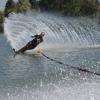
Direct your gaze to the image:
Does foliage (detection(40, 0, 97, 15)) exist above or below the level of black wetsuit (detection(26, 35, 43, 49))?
below

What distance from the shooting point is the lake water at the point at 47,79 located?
40.9 feet

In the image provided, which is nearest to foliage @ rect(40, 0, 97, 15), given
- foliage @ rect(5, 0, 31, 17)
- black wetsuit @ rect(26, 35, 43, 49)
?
foliage @ rect(5, 0, 31, 17)

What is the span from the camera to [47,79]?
1522 centimetres

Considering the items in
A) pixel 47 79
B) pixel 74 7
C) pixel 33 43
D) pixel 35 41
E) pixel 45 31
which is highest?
pixel 47 79

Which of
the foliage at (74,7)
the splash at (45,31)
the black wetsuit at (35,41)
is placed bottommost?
the foliage at (74,7)

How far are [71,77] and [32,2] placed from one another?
49.9 metres

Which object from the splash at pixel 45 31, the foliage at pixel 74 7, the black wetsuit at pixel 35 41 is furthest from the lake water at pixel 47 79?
the foliage at pixel 74 7

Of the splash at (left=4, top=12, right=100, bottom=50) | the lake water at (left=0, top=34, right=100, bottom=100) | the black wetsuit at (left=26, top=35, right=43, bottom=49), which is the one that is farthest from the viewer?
the splash at (left=4, top=12, right=100, bottom=50)

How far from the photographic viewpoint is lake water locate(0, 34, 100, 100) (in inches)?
491

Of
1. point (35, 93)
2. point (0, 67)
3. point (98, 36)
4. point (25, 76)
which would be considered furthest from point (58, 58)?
point (98, 36)

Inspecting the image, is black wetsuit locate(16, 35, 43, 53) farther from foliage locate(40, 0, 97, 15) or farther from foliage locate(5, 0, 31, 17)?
foliage locate(40, 0, 97, 15)

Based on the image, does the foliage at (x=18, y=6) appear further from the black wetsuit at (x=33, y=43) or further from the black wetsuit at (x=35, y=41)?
the black wetsuit at (x=35, y=41)

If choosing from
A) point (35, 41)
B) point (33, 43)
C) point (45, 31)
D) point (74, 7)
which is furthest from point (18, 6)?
point (35, 41)

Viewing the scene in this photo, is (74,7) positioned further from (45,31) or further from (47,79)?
(47,79)
